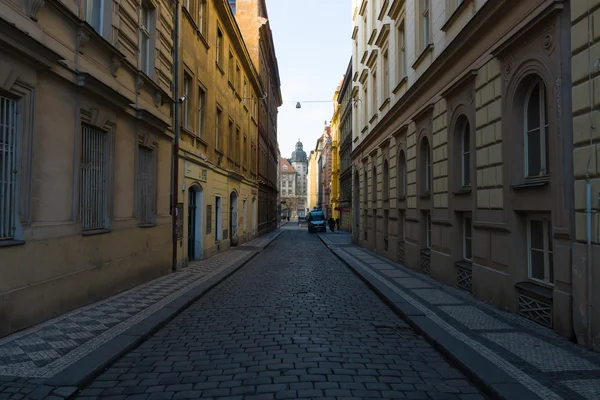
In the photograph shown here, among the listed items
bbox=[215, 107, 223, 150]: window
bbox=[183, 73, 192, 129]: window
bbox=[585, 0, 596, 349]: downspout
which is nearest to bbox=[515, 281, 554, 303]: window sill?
bbox=[585, 0, 596, 349]: downspout

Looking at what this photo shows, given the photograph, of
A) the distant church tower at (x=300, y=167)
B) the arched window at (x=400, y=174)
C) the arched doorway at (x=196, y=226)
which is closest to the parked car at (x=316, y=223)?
the arched doorway at (x=196, y=226)

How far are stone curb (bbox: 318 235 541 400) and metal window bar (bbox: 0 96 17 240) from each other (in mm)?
5732

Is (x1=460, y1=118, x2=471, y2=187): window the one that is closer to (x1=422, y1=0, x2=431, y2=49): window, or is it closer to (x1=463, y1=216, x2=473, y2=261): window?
(x1=463, y1=216, x2=473, y2=261): window

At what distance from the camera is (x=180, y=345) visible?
19.5 ft

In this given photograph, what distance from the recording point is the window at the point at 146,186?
1067 cm

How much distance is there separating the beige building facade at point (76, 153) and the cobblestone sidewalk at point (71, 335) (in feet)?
0.95

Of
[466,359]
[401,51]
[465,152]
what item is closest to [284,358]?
[466,359]

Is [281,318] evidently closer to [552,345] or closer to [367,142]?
[552,345]

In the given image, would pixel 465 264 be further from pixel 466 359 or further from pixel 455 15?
pixel 455 15

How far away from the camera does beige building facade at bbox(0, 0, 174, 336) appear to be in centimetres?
603

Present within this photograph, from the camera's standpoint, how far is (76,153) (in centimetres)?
756

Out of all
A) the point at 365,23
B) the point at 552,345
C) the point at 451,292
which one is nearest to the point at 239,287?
the point at 451,292

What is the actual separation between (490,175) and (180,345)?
591 cm

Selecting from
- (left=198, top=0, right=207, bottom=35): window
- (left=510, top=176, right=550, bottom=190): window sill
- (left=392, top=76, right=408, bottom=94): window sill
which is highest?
(left=198, top=0, right=207, bottom=35): window
